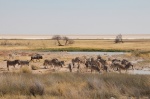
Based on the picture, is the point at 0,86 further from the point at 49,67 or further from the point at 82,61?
the point at 82,61

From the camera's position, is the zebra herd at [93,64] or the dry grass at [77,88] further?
the zebra herd at [93,64]

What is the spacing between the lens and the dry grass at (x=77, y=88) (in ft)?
36.4

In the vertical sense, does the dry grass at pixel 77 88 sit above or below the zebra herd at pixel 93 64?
above

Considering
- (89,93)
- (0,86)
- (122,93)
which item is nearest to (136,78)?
(122,93)

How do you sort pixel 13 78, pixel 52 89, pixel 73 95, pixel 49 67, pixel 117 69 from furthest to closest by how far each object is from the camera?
pixel 49 67
pixel 117 69
pixel 13 78
pixel 52 89
pixel 73 95

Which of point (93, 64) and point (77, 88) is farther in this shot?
point (93, 64)

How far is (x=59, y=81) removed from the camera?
13.5 metres

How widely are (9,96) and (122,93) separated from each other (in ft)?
12.8

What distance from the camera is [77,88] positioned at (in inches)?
480

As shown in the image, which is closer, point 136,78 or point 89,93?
point 89,93

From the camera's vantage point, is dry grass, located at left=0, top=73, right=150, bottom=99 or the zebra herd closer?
dry grass, located at left=0, top=73, right=150, bottom=99

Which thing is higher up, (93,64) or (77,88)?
(77,88)

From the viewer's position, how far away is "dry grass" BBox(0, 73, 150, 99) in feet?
36.4

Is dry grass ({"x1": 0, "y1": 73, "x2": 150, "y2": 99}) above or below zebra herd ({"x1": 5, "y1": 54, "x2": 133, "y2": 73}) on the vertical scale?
above
